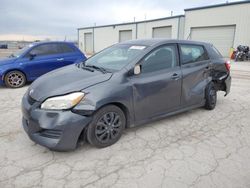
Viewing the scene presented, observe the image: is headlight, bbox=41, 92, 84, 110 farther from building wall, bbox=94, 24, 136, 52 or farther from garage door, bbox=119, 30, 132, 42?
garage door, bbox=119, 30, 132, 42

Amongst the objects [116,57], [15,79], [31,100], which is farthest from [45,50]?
[31,100]

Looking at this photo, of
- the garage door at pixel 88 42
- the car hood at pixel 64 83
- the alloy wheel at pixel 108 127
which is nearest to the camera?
the car hood at pixel 64 83

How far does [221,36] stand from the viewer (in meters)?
18.5

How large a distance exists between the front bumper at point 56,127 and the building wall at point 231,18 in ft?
61.0

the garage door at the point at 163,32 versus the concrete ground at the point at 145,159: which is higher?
the garage door at the point at 163,32

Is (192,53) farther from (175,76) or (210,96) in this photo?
(210,96)

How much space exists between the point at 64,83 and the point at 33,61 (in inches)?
173

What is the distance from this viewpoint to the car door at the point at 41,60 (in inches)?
258

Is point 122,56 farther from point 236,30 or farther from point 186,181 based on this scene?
point 236,30

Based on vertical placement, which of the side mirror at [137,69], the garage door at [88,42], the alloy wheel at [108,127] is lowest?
the alloy wheel at [108,127]

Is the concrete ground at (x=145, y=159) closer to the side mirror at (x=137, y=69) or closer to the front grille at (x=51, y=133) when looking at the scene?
the front grille at (x=51, y=133)

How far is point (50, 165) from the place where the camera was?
2.58 metres

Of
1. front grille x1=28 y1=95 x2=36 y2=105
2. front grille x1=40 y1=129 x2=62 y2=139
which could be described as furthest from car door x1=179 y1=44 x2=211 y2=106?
front grille x1=28 y1=95 x2=36 y2=105

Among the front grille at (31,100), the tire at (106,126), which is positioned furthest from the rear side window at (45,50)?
the tire at (106,126)
